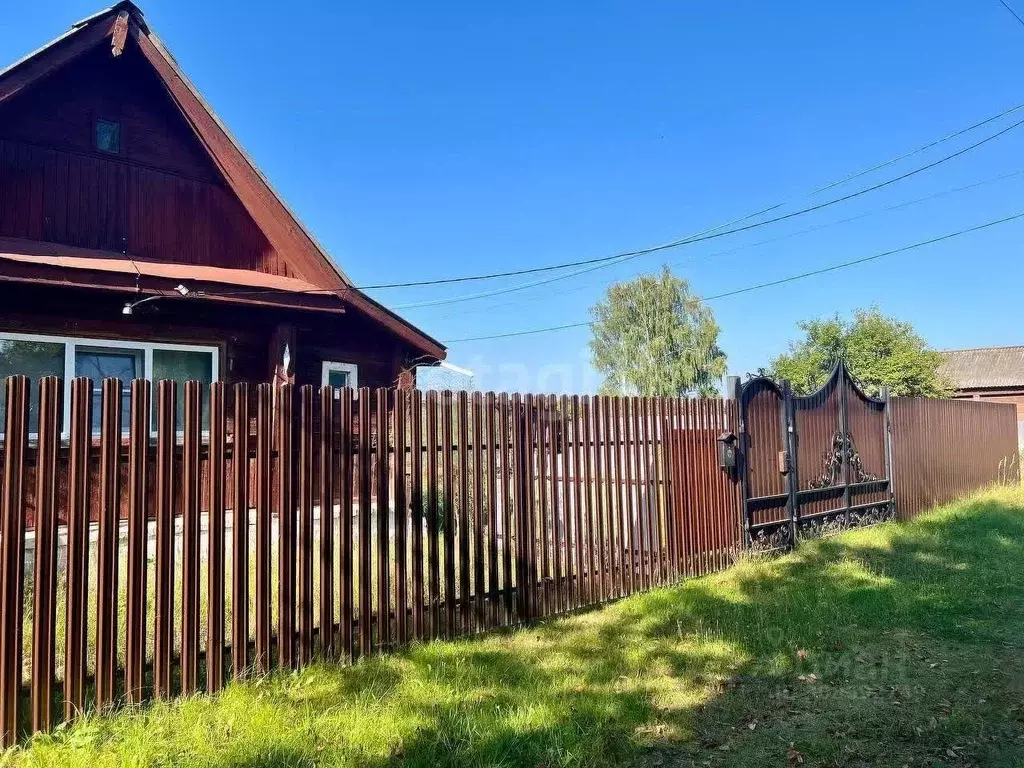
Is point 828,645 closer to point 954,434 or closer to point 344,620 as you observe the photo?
point 344,620

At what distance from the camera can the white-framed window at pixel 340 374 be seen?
9422 mm

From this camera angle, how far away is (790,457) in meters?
8.21

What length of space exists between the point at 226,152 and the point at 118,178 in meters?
1.37

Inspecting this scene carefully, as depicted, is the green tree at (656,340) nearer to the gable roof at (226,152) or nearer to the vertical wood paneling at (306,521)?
the gable roof at (226,152)

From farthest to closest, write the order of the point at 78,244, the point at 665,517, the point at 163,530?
1. the point at 78,244
2. the point at 665,517
3. the point at 163,530

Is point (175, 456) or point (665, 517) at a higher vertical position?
point (175, 456)

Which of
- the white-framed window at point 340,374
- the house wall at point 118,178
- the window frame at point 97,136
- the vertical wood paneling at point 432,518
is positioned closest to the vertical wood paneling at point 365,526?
the vertical wood paneling at point 432,518

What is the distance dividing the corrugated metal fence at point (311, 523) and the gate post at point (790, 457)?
1.76 meters

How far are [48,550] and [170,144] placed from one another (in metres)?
7.76

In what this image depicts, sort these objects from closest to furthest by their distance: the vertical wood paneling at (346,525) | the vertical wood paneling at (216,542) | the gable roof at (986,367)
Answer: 1. the vertical wood paneling at (216,542)
2. the vertical wood paneling at (346,525)
3. the gable roof at (986,367)

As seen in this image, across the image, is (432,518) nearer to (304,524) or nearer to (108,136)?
(304,524)

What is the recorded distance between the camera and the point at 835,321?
85.8 feet

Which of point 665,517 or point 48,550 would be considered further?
point 665,517

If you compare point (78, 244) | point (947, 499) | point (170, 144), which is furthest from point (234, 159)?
point (947, 499)
